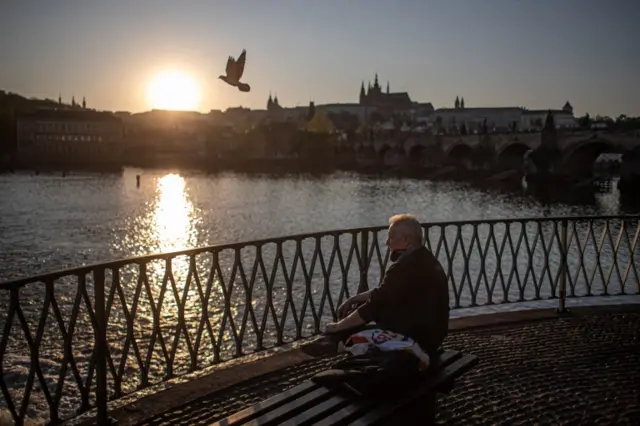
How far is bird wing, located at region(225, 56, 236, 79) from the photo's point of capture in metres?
9.62

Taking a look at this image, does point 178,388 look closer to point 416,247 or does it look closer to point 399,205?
point 416,247

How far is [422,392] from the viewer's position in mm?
4488

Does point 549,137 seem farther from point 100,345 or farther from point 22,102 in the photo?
point 22,102

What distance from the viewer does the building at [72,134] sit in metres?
132

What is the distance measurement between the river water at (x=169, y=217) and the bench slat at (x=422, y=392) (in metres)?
3.72

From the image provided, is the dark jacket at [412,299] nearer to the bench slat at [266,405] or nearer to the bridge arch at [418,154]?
the bench slat at [266,405]

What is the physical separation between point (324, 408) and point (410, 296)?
101 cm

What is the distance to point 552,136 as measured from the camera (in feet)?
249

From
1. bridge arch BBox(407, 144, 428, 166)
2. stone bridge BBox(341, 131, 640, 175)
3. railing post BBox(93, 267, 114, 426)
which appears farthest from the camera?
bridge arch BBox(407, 144, 428, 166)

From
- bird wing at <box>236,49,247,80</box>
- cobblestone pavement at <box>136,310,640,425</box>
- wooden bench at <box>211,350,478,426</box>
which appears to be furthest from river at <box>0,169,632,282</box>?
wooden bench at <box>211,350,478,426</box>

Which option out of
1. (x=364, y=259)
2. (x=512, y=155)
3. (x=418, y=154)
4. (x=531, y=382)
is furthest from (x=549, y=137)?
(x=531, y=382)

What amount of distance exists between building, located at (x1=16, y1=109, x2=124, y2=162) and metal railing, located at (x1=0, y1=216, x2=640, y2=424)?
117m

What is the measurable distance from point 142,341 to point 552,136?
7068 cm

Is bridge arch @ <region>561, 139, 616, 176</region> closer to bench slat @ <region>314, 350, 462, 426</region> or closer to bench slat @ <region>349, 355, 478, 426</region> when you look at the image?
bench slat @ <region>349, 355, 478, 426</region>
